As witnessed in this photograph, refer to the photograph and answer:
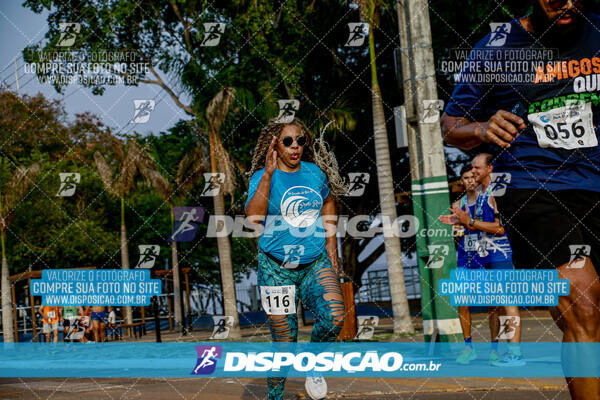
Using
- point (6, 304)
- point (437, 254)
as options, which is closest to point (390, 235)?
point (437, 254)

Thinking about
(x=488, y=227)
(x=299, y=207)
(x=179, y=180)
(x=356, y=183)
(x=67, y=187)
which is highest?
(x=179, y=180)

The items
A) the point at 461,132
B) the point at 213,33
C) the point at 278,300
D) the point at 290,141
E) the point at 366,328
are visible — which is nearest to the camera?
the point at 461,132

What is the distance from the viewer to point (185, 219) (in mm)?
26422

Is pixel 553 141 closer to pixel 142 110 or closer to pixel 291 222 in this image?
pixel 291 222

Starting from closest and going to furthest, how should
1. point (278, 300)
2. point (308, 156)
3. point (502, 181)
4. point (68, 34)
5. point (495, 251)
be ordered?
point (502, 181)
point (278, 300)
point (308, 156)
point (495, 251)
point (68, 34)

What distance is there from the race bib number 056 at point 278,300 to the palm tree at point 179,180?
13.9 meters

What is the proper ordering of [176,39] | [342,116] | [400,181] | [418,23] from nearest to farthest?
[418,23], [342,116], [176,39], [400,181]

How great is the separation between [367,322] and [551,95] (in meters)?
9.31

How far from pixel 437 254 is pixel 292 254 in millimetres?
4416

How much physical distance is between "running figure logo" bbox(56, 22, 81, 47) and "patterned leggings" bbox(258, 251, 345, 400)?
49.2 feet

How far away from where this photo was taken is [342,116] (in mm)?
17156

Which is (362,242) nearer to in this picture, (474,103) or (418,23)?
(418,23)

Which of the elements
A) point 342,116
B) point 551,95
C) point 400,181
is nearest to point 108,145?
point 400,181

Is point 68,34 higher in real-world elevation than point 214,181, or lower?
higher
